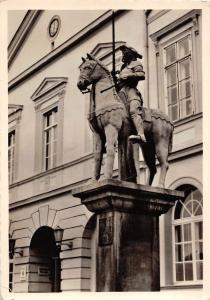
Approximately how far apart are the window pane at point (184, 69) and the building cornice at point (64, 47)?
1.80m

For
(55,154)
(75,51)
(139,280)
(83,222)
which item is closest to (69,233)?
(83,222)

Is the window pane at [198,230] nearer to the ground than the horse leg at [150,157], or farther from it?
nearer to the ground

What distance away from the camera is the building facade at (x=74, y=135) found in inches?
350

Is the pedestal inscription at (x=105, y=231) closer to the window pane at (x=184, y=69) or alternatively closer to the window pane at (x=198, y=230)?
the window pane at (x=198, y=230)

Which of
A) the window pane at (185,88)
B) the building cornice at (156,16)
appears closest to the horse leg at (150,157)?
the window pane at (185,88)

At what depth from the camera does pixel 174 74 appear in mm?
9531

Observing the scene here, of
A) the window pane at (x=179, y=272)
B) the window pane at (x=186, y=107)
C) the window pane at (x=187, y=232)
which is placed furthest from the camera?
the window pane at (x=186, y=107)

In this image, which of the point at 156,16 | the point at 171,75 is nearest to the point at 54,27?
the point at 156,16

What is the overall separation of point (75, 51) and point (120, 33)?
1366 mm

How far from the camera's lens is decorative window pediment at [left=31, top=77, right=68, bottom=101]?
11803 mm

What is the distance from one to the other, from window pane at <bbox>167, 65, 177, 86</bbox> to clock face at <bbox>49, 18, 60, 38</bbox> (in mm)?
3166

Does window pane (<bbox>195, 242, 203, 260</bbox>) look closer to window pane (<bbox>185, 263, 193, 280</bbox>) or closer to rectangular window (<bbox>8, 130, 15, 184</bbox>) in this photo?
window pane (<bbox>185, 263, 193, 280</bbox>)

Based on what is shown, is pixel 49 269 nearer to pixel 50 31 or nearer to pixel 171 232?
pixel 171 232

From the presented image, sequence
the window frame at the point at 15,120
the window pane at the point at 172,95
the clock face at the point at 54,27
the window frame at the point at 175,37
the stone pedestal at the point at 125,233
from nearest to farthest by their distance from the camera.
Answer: the stone pedestal at the point at 125,233 → the window frame at the point at 175,37 → the window pane at the point at 172,95 → the clock face at the point at 54,27 → the window frame at the point at 15,120
